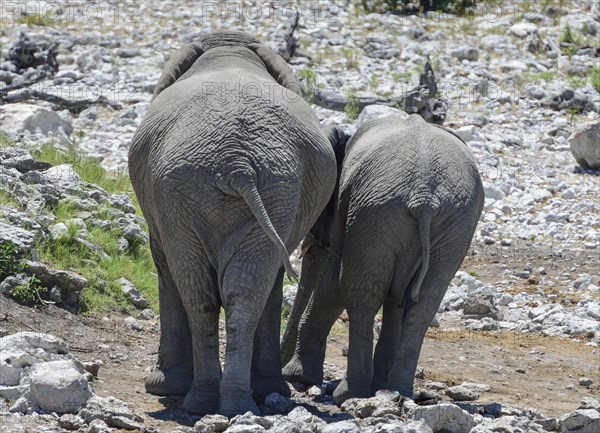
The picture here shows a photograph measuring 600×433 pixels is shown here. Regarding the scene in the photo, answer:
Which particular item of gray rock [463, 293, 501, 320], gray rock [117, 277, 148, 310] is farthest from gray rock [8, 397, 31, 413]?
gray rock [463, 293, 501, 320]

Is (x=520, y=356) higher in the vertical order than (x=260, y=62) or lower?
lower

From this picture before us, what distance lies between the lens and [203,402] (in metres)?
7.99

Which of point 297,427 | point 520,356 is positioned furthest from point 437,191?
point 520,356

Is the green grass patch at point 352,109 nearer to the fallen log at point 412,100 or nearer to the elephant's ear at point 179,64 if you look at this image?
the fallen log at point 412,100

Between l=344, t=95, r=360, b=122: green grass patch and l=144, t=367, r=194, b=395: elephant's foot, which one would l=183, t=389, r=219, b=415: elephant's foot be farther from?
l=344, t=95, r=360, b=122: green grass patch

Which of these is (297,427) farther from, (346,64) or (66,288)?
(346,64)

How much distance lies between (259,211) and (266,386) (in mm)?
1705

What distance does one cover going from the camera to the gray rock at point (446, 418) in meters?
7.43

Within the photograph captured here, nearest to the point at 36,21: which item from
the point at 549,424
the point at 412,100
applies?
the point at 412,100

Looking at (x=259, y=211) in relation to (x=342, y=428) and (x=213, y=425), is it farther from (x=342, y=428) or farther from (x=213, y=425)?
(x=342, y=428)

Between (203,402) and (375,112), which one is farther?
(375,112)

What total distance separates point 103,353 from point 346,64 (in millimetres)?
10314

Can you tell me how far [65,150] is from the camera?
14070 millimetres

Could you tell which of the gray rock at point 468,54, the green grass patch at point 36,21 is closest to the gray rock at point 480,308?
the gray rock at point 468,54
